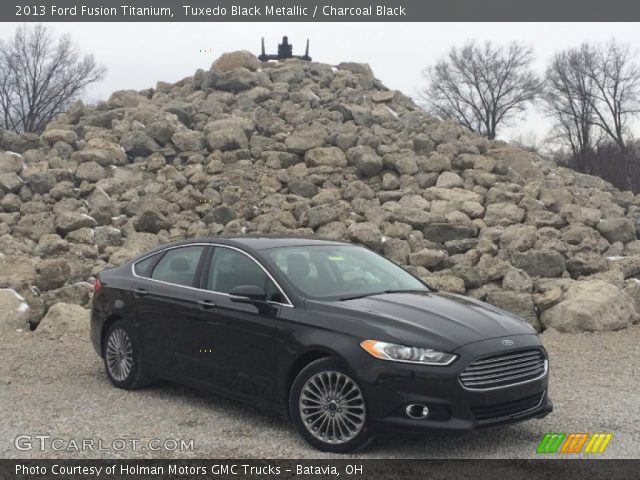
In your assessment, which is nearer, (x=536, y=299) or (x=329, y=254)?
(x=329, y=254)

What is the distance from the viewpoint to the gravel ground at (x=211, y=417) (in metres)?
5.11

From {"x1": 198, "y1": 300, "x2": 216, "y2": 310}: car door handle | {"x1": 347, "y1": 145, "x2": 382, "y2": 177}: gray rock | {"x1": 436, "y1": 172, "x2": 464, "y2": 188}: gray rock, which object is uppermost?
{"x1": 347, "y1": 145, "x2": 382, "y2": 177}: gray rock

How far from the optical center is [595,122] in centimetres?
4259

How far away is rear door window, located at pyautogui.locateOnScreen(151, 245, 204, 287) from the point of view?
6.46 m

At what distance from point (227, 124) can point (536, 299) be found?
Answer: 9.78 metres

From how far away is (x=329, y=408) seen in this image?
198 inches

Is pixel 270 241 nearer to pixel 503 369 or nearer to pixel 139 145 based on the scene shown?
pixel 503 369

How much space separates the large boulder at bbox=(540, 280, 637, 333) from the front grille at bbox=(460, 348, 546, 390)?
5.12m

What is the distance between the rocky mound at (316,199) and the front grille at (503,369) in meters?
5.27

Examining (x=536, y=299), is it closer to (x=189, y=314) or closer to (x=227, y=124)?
(x=189, y=314)

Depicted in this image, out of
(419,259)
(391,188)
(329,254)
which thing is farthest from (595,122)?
(329,254)

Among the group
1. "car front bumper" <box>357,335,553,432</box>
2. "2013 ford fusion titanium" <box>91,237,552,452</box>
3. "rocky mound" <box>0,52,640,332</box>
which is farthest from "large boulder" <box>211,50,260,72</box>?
"car front bumper" <box>357,335,553,432</box>

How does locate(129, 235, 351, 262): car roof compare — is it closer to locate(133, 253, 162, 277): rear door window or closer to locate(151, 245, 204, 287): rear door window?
locate(151, 245, 204, 287): rear door window

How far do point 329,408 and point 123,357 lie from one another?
8.97 ft
